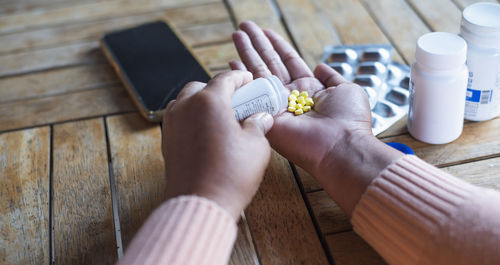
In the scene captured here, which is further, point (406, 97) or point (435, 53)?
point (406, 97)

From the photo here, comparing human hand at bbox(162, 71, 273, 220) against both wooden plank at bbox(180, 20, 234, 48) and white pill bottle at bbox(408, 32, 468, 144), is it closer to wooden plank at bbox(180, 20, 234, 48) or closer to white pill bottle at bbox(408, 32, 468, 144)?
white pill bottle at bbox(408, 32, 468, 144)

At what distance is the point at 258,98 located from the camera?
2.35ft

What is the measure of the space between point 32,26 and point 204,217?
86 cm

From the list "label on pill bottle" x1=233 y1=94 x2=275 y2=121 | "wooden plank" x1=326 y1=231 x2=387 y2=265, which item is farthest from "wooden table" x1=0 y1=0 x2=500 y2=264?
"label on pill bottle" x1=233 y1=94 x2=275 y2=121

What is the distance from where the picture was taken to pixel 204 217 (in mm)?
553

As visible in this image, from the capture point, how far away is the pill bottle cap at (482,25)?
28.1 inches

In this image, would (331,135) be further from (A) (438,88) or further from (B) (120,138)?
(B) (120,138)

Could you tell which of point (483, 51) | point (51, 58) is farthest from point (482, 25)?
point (51, 58)

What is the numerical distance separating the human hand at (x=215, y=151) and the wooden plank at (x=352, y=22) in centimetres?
45

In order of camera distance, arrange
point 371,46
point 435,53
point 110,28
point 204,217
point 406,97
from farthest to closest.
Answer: point 110,28, point 371,46, point 406,97, point 435,53, point 204,217

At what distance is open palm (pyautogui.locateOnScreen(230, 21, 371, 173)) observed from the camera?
0.71 metres

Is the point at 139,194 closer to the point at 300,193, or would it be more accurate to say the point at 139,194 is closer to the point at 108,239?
the point at 108,239

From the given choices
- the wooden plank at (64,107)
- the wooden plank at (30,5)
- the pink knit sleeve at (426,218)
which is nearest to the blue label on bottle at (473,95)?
the pink knit sleeve at (426,218)

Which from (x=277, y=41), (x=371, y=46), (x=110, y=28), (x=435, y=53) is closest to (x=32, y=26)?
(x=110, y=28)
